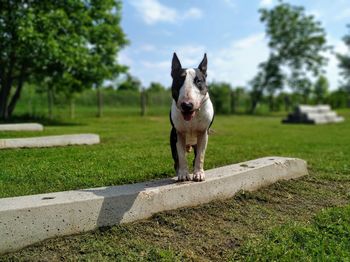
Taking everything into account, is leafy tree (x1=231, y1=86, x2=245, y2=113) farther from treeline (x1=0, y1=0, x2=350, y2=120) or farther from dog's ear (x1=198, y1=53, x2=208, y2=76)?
dog's ear (x1=198, y1=53, x2=208, y2=76)

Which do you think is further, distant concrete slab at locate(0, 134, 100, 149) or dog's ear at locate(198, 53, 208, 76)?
distant concrete slab at locate(0, 134, 100, 149)

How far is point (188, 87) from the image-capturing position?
4.18 meters

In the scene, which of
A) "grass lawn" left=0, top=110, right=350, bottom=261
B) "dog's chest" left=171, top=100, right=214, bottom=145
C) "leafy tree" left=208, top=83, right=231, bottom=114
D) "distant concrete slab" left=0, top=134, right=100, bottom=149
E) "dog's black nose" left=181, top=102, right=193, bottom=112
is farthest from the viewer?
"leafy tree" left=208, top=83, right=231, bottom=114

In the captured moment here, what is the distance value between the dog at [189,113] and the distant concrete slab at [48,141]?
177 inches

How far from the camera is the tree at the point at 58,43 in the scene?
53.0ft

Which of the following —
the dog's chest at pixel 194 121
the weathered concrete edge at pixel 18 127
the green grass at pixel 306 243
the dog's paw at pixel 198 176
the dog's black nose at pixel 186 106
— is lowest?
the green grass at pixel 306 243

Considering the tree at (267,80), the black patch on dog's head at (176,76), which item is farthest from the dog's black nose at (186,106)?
the tree at (267,80)

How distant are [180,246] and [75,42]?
49.6ft

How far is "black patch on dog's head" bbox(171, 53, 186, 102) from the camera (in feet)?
14.0

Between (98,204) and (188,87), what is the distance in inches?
56.4

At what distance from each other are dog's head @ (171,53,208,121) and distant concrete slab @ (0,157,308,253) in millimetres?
940

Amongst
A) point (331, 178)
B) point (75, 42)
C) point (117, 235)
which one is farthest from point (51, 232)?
point (75, 42)

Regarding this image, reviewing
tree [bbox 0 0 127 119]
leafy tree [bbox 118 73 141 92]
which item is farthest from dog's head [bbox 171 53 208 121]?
leafy tree [bbox 118 73 141 92]

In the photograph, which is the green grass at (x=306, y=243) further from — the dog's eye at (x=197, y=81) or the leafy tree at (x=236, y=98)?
the leafy tree at (x=236, y=98)
